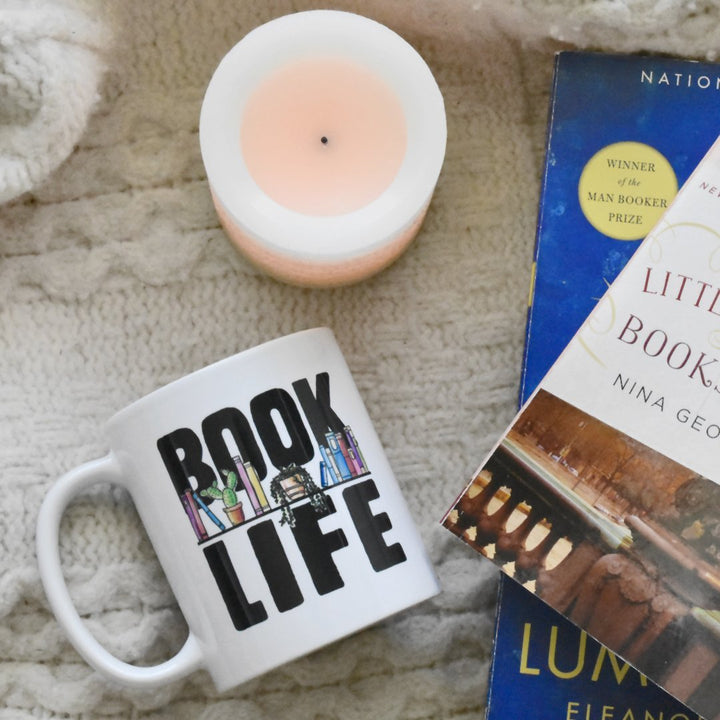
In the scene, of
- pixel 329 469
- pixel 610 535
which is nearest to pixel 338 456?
pixel 329 469

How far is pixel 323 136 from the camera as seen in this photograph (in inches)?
21.7

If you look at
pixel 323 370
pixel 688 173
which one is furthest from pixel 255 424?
pixel 688 173

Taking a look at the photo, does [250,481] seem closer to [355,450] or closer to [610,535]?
[355,450]

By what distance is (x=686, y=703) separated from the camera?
49 cm

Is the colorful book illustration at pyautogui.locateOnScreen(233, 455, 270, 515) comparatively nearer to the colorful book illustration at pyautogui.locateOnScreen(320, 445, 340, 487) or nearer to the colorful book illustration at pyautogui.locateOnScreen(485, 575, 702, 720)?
the colorful book illustration at pyautogui.locateOnScreen(320, 445, 340, 487)

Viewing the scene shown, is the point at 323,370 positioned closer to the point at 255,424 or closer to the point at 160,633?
the point at 255,424

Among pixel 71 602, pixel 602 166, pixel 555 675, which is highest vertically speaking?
pixel 602 166

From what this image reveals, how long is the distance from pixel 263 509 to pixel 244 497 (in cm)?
1

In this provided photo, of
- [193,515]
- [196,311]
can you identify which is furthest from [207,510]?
[196,311]

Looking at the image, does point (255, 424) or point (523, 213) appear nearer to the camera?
point (255, 424)

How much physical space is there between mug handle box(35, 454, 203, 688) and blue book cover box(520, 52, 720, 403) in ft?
0.72

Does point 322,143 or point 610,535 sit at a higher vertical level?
point 322,143

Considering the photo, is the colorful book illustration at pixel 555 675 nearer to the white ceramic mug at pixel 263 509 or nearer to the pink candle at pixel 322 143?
the white ceramic mug at pixel 263 509

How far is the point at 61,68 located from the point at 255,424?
224 mm
